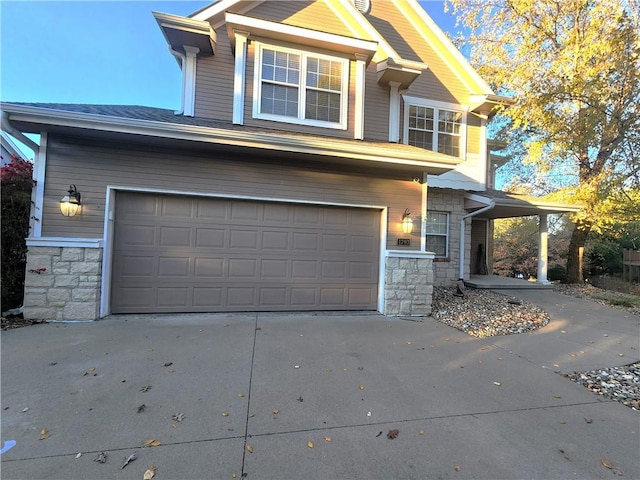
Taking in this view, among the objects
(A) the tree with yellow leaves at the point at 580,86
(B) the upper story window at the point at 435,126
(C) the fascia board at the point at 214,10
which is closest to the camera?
(C) the fascia board at the point at 214,10

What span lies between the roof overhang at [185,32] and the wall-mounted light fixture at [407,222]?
5317 millimetres

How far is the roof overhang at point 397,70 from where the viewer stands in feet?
24.6

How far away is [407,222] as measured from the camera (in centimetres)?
680

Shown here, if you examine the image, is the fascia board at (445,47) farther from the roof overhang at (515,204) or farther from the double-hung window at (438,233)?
the double-hung window at (438,233)

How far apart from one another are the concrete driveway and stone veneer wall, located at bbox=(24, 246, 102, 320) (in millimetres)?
351

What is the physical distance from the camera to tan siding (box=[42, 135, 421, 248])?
17.9 ft

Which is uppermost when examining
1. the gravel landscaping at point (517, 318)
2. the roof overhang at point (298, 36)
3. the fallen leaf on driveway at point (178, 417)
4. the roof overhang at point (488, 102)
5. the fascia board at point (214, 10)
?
the fascia board at point (214, 10)

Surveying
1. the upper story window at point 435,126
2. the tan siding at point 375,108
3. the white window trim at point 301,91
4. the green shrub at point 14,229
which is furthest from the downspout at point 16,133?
the upper story window at point 435,126

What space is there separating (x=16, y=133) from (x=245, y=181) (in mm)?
3693

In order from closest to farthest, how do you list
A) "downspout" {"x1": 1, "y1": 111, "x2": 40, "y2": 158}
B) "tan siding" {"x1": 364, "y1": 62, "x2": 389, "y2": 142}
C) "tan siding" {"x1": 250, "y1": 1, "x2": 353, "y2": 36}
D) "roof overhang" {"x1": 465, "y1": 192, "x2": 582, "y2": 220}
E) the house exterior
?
"downspout" {"x1": 1, "y1": 111, "x2": 40, "y2": 158}, the house exterior, "tan siding" {"x1": 250, "y1": 1, "x2": 353, "y2": 36}, "tan siding" {"x1": 364, "y1": 62, "x2": 389, "y2": 142}, "roof overhang" {"x1": 465, "y1": 192, "x2": 582, "y2": 220}

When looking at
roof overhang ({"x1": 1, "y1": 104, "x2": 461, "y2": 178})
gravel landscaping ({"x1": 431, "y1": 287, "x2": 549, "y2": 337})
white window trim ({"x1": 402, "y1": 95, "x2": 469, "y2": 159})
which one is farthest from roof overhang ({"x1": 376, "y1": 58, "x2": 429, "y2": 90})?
gravel landscaping ({"x1": 431, "y1": 287, "x2": 549, "y2": 337})

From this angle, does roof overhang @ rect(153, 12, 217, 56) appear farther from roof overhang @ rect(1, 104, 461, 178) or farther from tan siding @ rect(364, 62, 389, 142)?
tan siding @ rect(364, 62, 389, 142)

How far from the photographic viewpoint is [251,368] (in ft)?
12.3

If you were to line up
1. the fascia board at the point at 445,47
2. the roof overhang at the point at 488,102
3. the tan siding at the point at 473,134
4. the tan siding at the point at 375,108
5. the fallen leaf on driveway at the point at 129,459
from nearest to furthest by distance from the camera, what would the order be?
the fallen leaf on driveway at the point at 129,459 < the tan siding at the point at 375,108 < the fascia board at the point at 445,47 < the roof overhang at the point at 488,102 < the tan siding at the point at 473,134
